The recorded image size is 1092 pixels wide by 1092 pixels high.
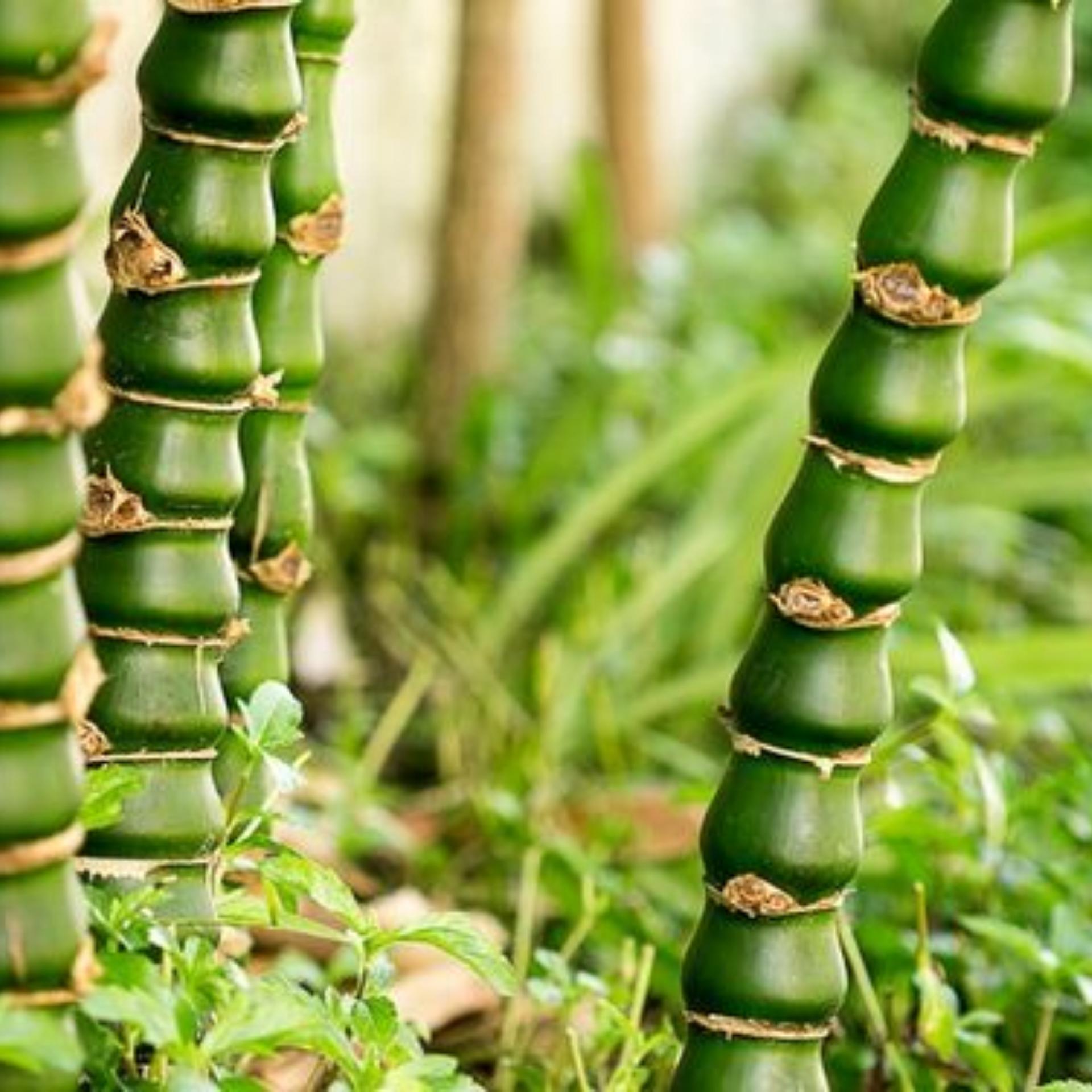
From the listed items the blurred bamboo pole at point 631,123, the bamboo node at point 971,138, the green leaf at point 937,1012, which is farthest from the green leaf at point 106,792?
the blurred bamboo pole at point 631,123

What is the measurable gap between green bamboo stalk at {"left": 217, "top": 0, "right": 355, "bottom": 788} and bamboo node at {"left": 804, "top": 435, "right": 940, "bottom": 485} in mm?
249

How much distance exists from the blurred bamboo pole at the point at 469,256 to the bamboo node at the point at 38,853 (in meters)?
2.06

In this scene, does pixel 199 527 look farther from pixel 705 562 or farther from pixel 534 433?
pixel 534 433

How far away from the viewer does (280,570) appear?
115cm

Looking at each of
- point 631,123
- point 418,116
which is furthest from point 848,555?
point 418,116

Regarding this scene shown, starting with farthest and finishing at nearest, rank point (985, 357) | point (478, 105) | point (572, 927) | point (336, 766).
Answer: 1. point (478, 105)
2. point (985, 357)
3. point (336, 766)
4. point (572, 927)

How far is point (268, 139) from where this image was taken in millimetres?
938

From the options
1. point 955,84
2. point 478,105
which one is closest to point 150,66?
point 955,84

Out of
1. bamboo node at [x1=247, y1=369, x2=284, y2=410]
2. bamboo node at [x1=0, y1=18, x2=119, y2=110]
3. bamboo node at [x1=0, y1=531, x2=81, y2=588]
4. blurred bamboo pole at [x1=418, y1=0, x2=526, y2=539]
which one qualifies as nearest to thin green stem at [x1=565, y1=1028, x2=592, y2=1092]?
bamboo node at [x1=247, y1=369, x2=284, y2=410]

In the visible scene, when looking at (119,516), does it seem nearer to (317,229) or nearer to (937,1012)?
(317,229)

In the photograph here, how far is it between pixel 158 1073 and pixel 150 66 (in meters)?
0.37

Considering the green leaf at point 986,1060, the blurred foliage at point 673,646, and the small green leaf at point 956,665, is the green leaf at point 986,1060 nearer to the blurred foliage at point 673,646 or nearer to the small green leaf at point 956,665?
the blurred foliage at point 673,646

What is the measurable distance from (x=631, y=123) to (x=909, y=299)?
8.94ft

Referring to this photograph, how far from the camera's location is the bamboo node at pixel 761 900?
101cm
